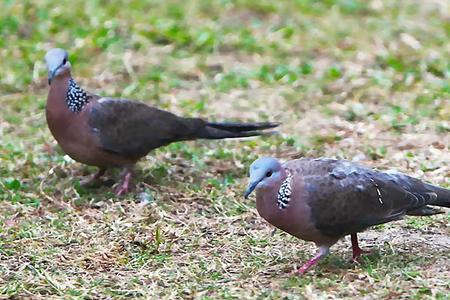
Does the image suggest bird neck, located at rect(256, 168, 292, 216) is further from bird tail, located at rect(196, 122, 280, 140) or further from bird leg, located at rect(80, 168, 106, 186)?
bird leg, located at rect(80, 168, 106, 186)

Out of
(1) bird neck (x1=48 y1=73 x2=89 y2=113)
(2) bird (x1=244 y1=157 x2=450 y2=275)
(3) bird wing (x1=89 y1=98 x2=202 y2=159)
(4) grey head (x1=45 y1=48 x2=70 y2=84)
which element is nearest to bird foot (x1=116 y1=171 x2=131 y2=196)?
(3) bird wing (x1=89 y1=98 x2=202 y2=159)

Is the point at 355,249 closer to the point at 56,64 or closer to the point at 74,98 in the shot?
the point at 74,98

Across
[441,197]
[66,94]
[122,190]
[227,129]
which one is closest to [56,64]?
[66,94]

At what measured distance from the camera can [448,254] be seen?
201 inches

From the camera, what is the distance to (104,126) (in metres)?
6.30

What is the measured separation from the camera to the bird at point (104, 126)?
625 cm

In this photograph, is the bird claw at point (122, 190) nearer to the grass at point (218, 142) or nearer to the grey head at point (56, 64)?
the grass at point (218, 142)

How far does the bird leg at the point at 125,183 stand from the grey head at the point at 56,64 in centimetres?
79

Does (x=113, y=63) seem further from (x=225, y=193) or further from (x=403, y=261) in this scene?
(x=403, y=261)

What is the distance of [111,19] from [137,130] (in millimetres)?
3387

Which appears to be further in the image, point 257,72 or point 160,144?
point 257,72

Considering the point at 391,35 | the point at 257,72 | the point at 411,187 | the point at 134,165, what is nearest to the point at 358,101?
the point at 257,72

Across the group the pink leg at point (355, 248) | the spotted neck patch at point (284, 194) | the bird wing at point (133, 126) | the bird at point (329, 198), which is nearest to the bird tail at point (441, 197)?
the bird at point (329, 198)

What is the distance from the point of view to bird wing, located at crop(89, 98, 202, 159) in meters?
6.31
